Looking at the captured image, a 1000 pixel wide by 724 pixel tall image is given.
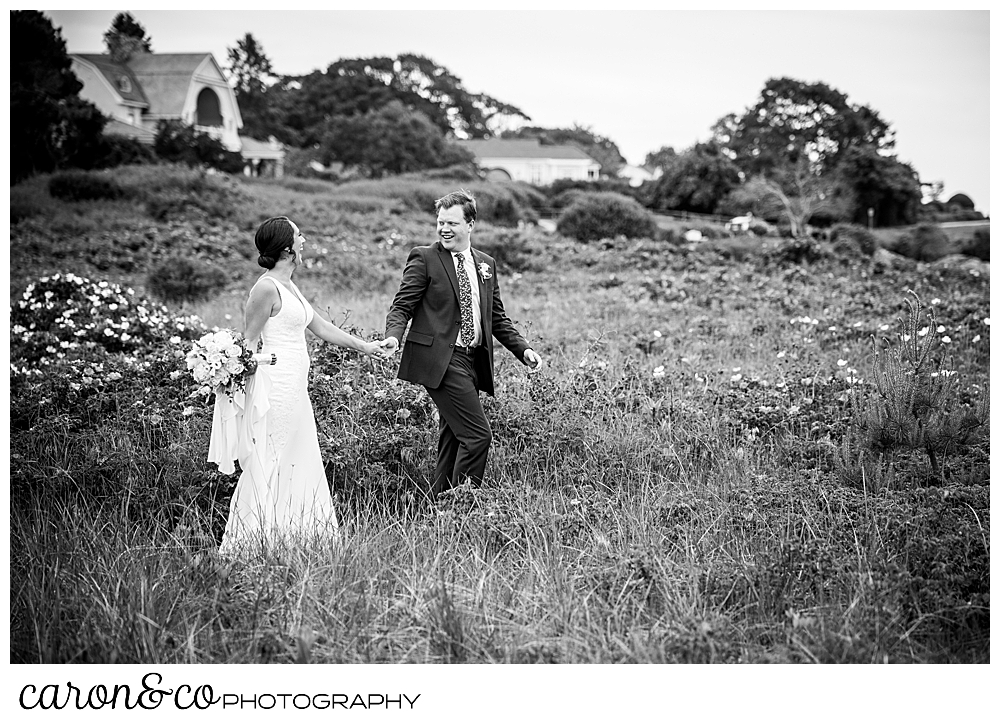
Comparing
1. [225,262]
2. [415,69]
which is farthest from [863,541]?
[415,69]

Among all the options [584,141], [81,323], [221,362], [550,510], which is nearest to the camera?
[221,362]

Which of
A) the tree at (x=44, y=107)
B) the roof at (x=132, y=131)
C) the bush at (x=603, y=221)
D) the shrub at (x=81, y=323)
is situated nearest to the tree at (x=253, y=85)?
the roof at (x=132, y=131)

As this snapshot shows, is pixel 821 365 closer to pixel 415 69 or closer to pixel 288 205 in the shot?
pixel 288 205

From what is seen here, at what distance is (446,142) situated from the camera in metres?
38.4

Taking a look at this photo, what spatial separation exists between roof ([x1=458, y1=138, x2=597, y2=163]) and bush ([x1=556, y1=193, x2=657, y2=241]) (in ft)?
110

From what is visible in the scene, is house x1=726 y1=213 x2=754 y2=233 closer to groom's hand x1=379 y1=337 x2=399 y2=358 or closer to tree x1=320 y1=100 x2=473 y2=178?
tree x1=320 y1=100 x2=473 y2=178

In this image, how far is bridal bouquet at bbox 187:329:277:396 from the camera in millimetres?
4027

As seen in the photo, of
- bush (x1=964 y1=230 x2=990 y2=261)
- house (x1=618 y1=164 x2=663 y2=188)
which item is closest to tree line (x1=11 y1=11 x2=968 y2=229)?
bush (x1=964 y1=230 x2=990 y2=261)

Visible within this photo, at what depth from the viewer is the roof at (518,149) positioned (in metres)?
55.9

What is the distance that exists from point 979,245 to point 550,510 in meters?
22.8

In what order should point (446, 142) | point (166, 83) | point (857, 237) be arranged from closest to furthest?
point (857, 237) → point (166, 83) → point (446, 142)

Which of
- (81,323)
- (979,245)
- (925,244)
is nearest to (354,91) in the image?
(925,244)

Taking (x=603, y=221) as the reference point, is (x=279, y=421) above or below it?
below

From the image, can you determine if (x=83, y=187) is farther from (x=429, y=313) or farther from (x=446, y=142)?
(x=446, y=142)
